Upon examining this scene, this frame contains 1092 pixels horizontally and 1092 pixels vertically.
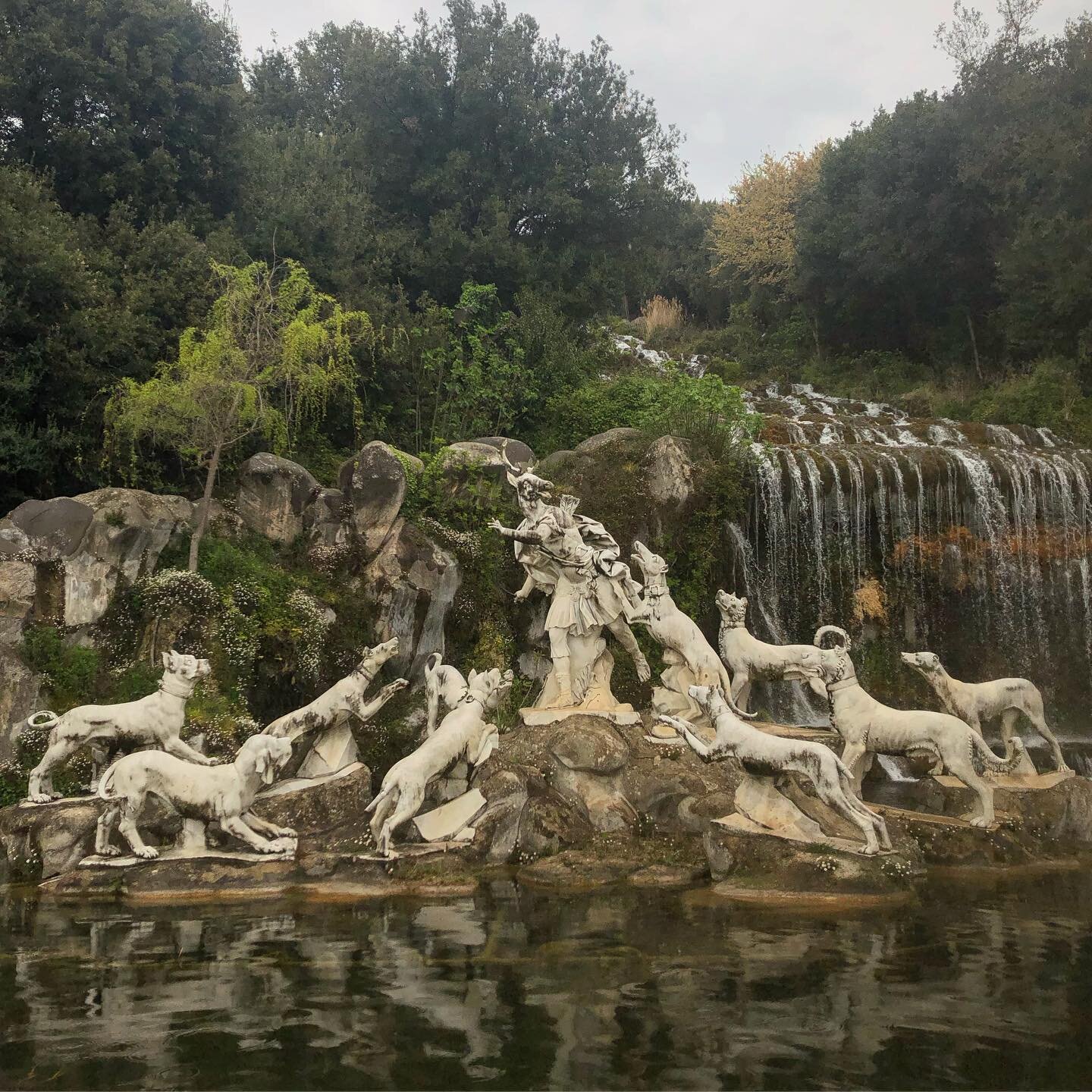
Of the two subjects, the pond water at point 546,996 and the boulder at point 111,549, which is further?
the boulder at point 111,549

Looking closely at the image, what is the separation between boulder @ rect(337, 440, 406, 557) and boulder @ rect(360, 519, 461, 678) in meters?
0.18

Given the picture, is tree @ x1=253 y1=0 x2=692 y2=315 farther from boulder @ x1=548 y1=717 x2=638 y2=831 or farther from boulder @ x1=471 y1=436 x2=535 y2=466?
boulder @ x1=548 y1=717 x2=638 y2=831

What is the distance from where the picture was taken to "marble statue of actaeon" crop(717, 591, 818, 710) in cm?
1115

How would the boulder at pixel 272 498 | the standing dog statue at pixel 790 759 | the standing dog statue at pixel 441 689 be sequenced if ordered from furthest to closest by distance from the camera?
the boulder at pixel 272 498 → the standing dog statue at pixel 441 689 → the standing dog statue at pixel 790 759

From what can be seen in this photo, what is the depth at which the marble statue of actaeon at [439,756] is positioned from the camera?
8922mm

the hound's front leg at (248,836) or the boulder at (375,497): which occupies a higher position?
the boulder at (375,497)

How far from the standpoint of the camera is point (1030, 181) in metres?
23.6

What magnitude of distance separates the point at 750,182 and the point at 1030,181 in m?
15.4

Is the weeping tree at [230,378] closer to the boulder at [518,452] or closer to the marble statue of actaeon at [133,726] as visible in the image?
the boulder at [518,452]

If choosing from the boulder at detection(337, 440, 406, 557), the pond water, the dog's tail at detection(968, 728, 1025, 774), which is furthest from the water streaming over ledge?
the pond water

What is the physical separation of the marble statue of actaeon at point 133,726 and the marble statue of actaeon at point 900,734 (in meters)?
6.39

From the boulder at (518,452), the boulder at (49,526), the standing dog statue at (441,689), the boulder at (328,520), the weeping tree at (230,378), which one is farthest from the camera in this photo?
the boulder at (518,452)

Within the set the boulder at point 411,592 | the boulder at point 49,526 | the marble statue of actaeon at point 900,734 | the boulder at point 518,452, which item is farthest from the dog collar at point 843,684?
the boulder at point 49,526

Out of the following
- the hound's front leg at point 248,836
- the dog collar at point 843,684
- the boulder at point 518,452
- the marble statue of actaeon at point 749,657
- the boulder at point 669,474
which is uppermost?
the boulder at point 518,452
